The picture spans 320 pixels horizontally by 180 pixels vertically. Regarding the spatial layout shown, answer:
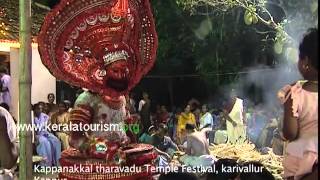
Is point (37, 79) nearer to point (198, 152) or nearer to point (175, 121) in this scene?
point (175, 121)

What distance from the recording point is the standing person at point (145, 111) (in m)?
3.47

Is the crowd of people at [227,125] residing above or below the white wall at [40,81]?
below

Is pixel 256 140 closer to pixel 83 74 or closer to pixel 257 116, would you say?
pixel 257 116

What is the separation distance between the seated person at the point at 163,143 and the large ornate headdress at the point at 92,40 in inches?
11.7

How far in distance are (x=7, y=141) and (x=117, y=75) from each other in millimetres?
714

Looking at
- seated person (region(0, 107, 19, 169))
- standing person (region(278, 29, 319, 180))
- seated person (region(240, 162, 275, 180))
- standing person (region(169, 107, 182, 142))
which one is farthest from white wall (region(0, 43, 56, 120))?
standing person (region(278, 29, 319, 180))

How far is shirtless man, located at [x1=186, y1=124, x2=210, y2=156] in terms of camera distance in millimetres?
3457

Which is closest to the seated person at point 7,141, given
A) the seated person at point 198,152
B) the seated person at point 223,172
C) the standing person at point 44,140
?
the standing person at point 44,140

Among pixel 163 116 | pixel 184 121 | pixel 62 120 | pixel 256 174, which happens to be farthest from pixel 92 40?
pixel 256 174

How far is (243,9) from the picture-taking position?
3.45m

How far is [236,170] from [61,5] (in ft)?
4.30

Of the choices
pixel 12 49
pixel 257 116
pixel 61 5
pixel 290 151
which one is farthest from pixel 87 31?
pixel 290 151

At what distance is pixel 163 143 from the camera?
3.48m

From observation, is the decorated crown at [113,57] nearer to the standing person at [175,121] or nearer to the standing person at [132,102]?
the standing person at [132,102]
